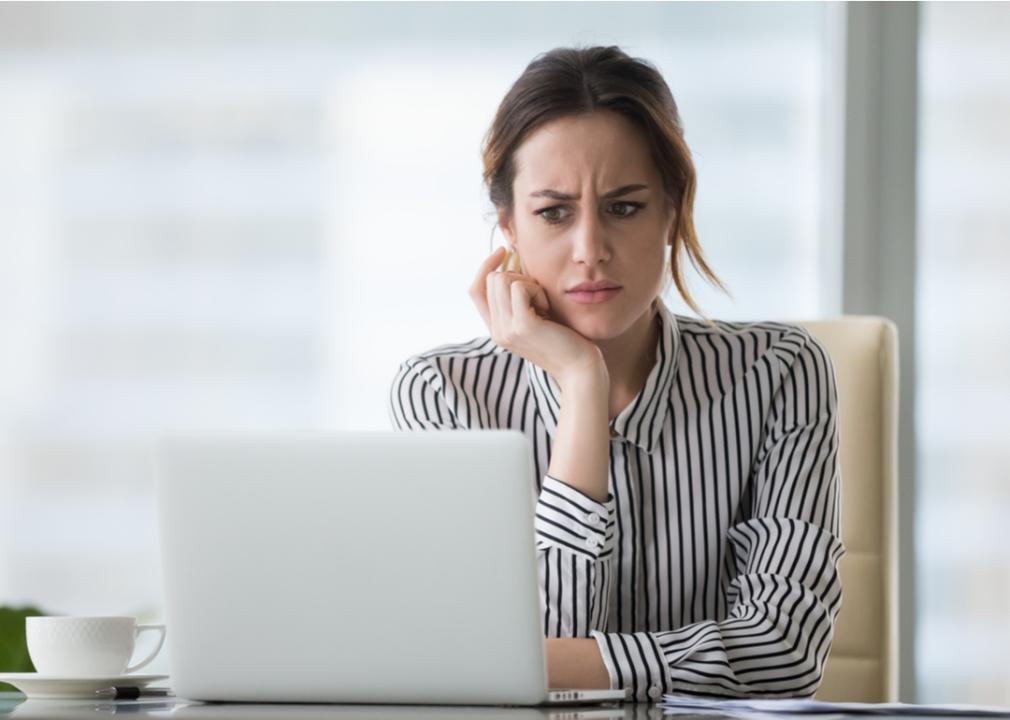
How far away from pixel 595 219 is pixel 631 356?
0.71 feet

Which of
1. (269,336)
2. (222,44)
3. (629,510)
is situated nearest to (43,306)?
(269,336)

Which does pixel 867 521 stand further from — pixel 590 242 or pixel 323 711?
pixel 323 711

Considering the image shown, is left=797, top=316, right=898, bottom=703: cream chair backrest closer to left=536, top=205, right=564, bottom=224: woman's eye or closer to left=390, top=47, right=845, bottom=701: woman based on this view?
left=390, top=47, right=845, bottom=701: woman

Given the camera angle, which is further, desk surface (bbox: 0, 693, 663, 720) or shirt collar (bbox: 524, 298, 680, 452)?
shirt collar (bbox: 524, 298, 680, 452)

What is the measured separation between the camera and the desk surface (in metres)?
0.84

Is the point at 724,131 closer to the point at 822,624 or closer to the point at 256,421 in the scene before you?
the point at 256,421

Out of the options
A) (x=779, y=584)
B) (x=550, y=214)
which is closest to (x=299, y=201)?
(x=550, y=214)

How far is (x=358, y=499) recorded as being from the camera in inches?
34.5

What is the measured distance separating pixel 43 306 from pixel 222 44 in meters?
0.69

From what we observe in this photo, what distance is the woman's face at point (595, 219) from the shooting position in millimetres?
1521

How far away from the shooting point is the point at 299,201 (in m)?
2.62

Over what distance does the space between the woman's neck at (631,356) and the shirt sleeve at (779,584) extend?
178 millimetres

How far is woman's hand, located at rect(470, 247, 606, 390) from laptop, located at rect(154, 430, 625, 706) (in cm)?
62

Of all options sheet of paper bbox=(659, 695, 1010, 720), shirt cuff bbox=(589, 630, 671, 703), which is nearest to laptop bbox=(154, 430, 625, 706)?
sheet of paper bbox=(659, 695, 1010, 720)
